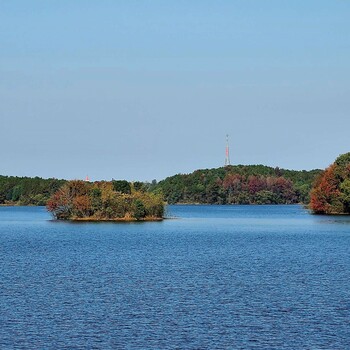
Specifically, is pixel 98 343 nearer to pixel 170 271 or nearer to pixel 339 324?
A: pixel 339 324

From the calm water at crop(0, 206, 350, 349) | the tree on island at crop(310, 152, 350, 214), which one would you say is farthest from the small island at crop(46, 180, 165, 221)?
the calm water at crop(0, 206, 350, 349)

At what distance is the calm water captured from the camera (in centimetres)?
3378

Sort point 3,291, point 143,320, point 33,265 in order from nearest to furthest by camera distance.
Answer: point 143,320
point 3,291
point 33,265

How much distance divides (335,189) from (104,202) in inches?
1872

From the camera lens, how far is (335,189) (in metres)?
152

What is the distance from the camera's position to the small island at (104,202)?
12276cm

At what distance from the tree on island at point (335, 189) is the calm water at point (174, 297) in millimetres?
69109

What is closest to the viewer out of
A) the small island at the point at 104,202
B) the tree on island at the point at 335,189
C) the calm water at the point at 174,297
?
the calm water at the point at 174,297

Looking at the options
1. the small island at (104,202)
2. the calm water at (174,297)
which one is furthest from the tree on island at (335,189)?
the calm water at (174,297)

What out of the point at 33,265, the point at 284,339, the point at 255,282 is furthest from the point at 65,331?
the point at 33,265

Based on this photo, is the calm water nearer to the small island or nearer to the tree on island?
the small island

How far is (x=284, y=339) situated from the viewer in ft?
110

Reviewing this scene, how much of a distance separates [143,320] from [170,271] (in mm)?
19559

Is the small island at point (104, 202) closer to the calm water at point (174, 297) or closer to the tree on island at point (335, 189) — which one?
the tree on island at point (335, 189)
